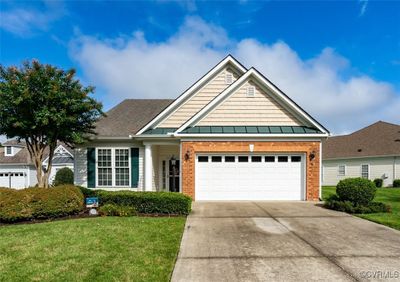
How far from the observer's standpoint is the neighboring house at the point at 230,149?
44.7ft

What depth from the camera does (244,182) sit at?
45.2 ft

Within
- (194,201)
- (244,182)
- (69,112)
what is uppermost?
(69,112)

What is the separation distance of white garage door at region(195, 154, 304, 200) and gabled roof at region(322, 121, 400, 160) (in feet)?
62.3

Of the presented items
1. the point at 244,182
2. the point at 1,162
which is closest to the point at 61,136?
the point at 244,182

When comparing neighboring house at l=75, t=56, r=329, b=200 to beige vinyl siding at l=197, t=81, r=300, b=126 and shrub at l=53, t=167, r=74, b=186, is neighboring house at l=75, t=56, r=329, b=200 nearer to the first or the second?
beige vinyl siding at l=197, t=81, r=300, b=126

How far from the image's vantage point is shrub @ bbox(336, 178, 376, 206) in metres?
11.0

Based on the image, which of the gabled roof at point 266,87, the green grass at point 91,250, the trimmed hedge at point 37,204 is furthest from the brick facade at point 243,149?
the trimmed hedge at point 37,204

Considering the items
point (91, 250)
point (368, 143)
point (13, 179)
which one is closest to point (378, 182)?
point (368, 143)

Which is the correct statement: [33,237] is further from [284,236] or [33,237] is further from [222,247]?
[284,236]

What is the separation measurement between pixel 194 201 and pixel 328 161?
23867 millimetres

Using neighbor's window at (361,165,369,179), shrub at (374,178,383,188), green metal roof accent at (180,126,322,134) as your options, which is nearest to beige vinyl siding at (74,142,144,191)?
green metal roof accent at (180,126,322,134)

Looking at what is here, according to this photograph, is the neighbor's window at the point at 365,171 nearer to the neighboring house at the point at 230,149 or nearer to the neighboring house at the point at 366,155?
the neighboring house at the point at 366,155

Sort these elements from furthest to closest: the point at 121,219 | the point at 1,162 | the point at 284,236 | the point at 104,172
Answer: the point at 1,162 → the point at 104,172 → the point at 121,219 → the point at 284,236
